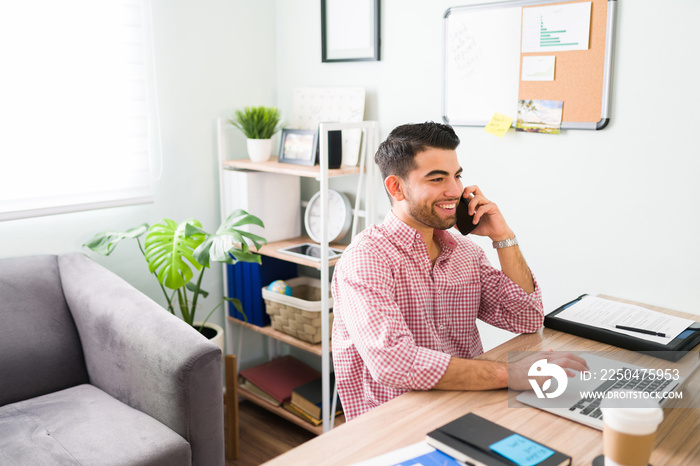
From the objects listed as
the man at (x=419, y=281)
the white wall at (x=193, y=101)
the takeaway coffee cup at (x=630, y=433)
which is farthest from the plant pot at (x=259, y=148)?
the takeaway coffee cup at (x=630, y=433)

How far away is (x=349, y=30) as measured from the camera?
102 inches

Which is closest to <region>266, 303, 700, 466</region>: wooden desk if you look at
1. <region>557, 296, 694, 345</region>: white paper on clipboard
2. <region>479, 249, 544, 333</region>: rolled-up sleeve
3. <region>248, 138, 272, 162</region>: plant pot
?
<region>557, 296, 694, 345</region>: white paper on clipboard

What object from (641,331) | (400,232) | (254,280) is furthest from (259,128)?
(641,331)

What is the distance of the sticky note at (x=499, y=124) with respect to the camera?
2.11 meters

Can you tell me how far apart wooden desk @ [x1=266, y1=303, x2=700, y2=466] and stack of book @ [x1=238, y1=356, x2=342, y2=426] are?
1.42 m

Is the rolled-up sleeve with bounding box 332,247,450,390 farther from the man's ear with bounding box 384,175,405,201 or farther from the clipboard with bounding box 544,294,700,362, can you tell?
the clipboard with bounding box 544,294,700,362

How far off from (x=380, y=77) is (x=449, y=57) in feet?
1.14

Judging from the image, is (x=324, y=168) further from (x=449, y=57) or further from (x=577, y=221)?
Result: (x=577, y=221)

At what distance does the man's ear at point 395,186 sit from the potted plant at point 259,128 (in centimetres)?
118

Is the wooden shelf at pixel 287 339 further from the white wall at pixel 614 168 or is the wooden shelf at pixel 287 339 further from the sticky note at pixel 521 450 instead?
the sticky note at pixel 521 450

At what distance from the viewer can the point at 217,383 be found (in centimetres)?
186

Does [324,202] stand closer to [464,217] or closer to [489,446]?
[464,217]

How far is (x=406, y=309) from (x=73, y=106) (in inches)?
62.8

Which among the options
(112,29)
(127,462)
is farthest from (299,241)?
(127,462)
